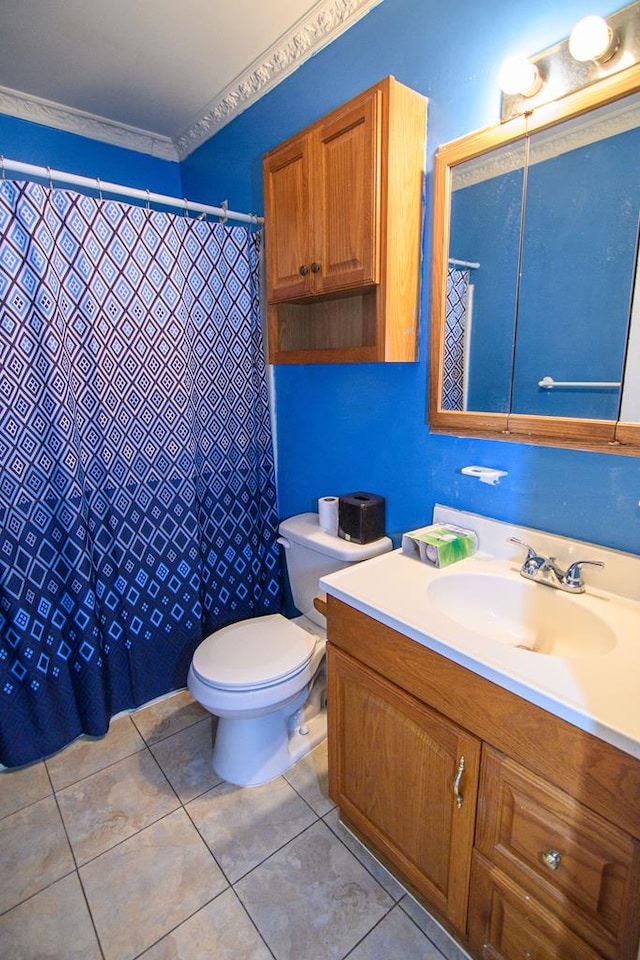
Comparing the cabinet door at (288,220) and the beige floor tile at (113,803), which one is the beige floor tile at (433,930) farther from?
the cabinet door at (288,220)

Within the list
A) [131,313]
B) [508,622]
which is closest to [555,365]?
[508,622]

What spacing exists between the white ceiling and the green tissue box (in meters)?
1.54

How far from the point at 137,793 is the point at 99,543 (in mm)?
843

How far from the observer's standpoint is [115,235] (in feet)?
5.28

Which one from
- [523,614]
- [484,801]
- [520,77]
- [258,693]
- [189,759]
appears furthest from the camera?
[189,759]

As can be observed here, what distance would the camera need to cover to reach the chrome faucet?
1127 millimetres

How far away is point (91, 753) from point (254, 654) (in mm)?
766

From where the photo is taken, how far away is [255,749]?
1.61 meters

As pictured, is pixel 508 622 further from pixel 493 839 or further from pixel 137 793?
pixel 137 793

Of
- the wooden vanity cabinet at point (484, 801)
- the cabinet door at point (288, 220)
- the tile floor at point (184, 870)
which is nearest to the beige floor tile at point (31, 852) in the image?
the tile floor at point (184, 870)

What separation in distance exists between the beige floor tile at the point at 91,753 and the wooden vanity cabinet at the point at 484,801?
922 millimetres

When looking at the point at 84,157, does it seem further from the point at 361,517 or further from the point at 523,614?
the point at 523,614

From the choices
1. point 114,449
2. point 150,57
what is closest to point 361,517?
point 114,449

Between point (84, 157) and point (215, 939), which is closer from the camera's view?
point (215, 939)
